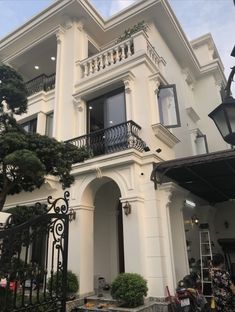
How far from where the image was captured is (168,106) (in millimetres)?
9938

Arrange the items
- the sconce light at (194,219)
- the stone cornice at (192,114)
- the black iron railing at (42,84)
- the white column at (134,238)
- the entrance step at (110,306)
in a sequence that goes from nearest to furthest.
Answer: the entrance step at (110,306) → the white column at (134,238) → the sconce light at (194,219) → the black iron railing at (42,84) → the stone cornice at (192,114)

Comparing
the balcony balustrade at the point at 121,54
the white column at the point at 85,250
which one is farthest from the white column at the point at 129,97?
the white column at the point at 85,250

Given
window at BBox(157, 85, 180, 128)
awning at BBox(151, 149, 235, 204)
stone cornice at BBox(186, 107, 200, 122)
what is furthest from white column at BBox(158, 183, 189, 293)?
stone cornice at BBox(186, 107, 200, 122)

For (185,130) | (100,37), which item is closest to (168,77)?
(185,130)

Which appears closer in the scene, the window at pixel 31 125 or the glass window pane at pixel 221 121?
the glass window pane at pixel 221 121

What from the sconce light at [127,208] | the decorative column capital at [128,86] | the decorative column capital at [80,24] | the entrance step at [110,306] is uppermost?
the decorative column capital at [80,24]

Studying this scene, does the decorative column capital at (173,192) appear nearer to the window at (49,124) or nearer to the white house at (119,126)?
the white house at (119,126)

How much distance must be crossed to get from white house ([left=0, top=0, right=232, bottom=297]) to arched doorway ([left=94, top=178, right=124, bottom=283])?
0.12ft

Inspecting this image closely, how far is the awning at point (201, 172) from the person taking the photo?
23.6 ft

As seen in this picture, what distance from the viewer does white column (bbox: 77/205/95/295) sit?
8.03 meters

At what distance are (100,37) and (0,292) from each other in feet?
39.4

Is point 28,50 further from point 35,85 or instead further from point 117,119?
point 117,119

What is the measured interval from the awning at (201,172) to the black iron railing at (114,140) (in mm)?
1089

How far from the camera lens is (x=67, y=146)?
5.03m
